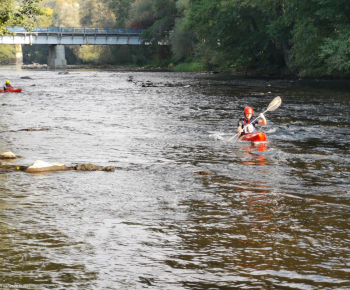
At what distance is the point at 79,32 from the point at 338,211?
306 ft

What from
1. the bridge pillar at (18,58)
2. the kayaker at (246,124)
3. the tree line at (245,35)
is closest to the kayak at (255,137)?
the kayaker at (246,124)

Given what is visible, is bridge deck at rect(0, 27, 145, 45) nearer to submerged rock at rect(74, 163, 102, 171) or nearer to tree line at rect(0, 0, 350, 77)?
tree line at rect(0, 0, 350, 77)

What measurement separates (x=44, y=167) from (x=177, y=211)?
3.84m

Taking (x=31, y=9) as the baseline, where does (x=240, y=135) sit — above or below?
below

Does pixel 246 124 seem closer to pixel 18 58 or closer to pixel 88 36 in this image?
pixel 88 36

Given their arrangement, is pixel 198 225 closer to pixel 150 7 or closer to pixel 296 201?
pixel 296 201

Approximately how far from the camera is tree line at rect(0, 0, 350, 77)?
33594 mm

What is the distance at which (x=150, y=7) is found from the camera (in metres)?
89.6

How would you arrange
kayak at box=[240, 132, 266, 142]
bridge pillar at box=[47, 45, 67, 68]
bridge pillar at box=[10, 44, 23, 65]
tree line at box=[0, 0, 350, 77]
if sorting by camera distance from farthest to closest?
bridge pillar at box=[10, 44, 23, 65]
bridge pillar at box=[47, 45, 67, 68]
tree line at box=[0, 0, 350, 77]
kayak at box=[240, 132, 266, 142]

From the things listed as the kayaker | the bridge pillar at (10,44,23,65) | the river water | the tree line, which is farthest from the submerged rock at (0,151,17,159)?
the bridge pillar at (10,44,23,65)

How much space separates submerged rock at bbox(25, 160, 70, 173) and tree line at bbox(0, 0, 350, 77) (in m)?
13.8

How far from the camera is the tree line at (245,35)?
33.6m

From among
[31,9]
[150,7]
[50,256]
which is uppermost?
[150,7]

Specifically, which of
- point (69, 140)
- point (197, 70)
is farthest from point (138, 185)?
point (197, 70)
